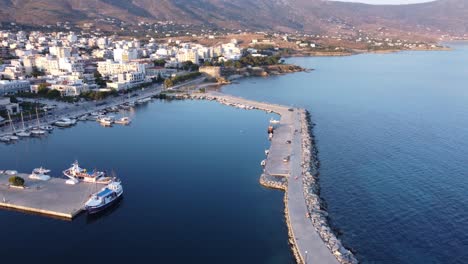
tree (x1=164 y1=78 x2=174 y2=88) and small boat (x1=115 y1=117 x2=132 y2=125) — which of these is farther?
tree (x1=164 y1=78 x2=174 y2=88)

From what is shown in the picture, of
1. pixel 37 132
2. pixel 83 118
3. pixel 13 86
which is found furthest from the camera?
pixel 13 86

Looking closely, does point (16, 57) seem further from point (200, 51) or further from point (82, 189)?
point (82, 189)

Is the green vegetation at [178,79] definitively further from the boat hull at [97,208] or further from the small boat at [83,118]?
the boat hull at [97,208]

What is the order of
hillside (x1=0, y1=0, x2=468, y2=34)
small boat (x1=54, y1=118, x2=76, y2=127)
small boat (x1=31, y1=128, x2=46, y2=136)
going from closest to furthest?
small boat (x1=31, y1=128, x2=46, y2=136) < small boat (x1=54, y1=118, x2=76, y2=127) < hillside (x1=0, y1=0, x2=468, y2=34)

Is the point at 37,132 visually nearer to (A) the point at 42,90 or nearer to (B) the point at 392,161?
(A) the point at 42,90

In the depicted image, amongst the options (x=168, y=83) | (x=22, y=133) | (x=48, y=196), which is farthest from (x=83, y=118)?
(x=48, y=196)

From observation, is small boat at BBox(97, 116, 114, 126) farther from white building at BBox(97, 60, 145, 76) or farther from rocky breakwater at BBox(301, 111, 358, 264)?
white building at BBox(97, 60, 145, 76)

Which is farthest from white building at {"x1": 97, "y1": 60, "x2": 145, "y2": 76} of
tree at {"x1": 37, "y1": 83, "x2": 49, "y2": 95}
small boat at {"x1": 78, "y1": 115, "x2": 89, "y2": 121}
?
small boat at {"x1": 78, "y1": 115, "x2": 89, "y2": 121}
